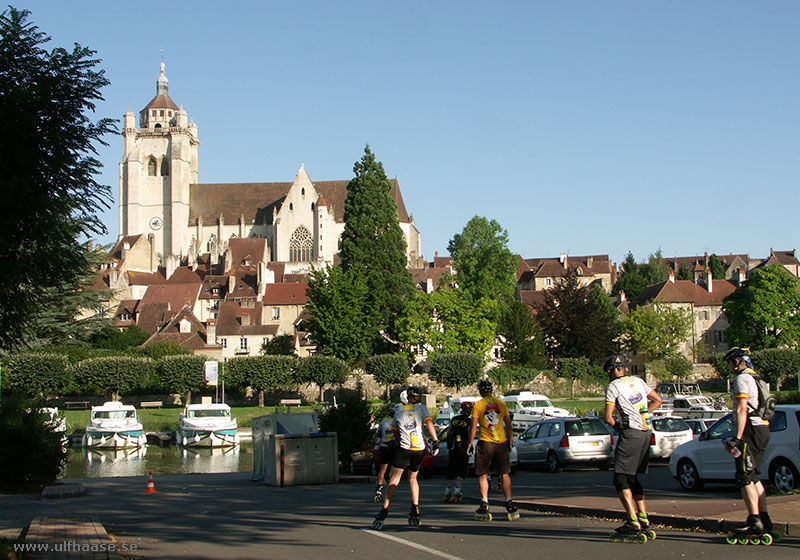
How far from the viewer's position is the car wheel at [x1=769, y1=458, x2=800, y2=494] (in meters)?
13.6

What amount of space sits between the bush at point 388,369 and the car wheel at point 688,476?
49.0 m

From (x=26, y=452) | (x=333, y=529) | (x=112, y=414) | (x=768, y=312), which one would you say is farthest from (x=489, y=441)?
(x=768, y=312)

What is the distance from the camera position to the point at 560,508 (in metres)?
11.8

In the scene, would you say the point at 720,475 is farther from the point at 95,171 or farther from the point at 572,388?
the point at 572,388

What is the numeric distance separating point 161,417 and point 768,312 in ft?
162

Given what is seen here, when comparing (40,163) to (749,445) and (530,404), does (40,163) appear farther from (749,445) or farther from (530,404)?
(530,404)

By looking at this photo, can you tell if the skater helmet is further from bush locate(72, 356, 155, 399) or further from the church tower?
the church tower

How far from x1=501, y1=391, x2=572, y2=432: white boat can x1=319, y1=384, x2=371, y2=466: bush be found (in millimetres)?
17623

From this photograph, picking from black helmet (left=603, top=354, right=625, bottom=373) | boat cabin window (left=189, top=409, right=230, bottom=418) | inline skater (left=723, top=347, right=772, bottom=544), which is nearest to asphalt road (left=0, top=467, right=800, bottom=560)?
inline skater (left=723, top=347, right=772, bottom=544)

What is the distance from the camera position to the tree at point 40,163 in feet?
35.3

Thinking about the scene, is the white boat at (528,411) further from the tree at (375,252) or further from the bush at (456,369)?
the tree at (375,252)

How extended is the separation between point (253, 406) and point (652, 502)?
54838 millimetres

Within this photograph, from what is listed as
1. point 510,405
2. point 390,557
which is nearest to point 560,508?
point 390,557

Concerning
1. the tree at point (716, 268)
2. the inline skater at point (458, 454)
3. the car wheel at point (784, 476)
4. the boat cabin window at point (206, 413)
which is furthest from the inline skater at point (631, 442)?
the tree at point (716, 268)
